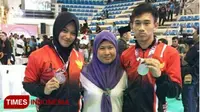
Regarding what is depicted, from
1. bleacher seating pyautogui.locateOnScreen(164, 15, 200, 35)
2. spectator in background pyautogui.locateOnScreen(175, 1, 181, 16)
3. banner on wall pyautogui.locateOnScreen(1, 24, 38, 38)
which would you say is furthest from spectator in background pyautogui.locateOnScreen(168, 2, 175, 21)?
banner on wall pyautogui.locateOnScreen(1, 24, 38, 38)

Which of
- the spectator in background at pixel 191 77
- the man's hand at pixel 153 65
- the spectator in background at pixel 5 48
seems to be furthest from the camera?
the spectator in background at pixel 5 48

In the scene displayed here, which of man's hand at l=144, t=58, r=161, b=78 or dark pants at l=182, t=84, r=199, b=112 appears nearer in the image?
man's hand at l=144, t=58, r=161, b=78

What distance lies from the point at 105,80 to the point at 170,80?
0.36 meters

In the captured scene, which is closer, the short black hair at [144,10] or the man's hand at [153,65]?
the man's hand at [153,65]

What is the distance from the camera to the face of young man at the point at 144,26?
5.69ft

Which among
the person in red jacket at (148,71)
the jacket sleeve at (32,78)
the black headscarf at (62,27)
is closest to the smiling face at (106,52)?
the person in red jacket at (148,71)

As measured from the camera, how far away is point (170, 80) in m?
1.67

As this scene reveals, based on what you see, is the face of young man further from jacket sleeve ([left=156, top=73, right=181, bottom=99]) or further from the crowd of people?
jacket sleeve ([left=156, top=73, right=181, bottom=99])

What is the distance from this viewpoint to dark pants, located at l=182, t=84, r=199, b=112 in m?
4.04

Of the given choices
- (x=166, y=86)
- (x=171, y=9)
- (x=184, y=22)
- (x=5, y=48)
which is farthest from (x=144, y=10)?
(x=171, y=9)

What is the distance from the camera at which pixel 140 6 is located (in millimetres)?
1783

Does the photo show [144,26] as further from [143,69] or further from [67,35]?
[67,35]

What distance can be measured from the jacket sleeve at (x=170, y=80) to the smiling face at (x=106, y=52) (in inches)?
11.6

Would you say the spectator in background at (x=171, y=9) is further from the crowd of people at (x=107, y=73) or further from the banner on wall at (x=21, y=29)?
the crowd of people at (x=107, y=73)
